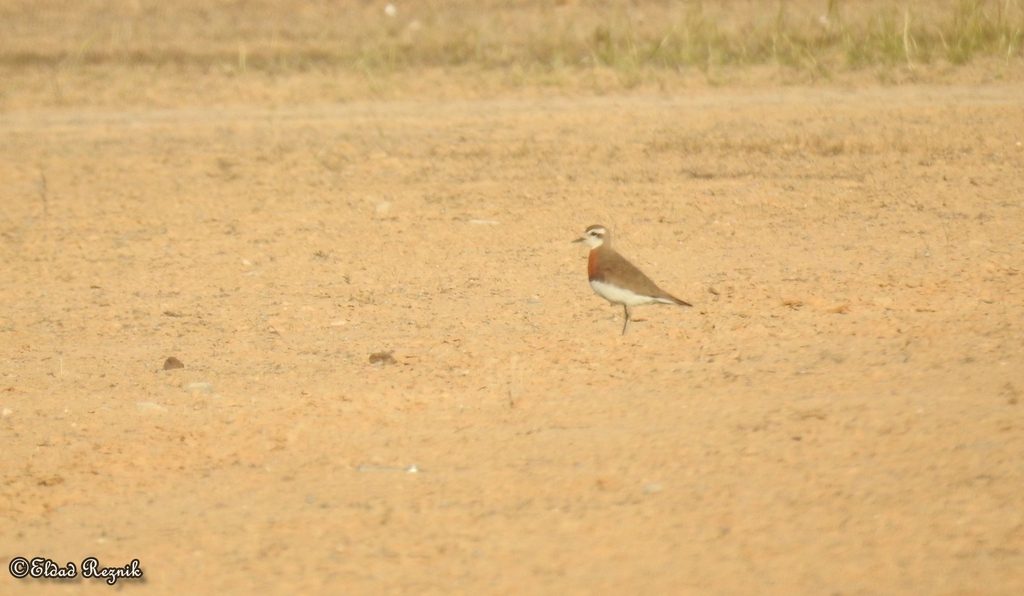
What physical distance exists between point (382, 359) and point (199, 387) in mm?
962

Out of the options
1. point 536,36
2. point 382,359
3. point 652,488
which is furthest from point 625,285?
point 536,36

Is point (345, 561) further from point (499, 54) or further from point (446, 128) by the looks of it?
point (499, 54)

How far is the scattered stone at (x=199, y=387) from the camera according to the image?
21.1 feet

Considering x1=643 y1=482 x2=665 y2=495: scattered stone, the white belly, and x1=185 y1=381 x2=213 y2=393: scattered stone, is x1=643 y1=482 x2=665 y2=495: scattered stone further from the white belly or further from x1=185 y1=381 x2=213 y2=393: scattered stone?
x1=185 y1=381 x2=213 y2=393: scattered stone

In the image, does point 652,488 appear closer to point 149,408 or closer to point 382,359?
point 382,359

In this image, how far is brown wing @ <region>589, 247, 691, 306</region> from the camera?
698 centimetres

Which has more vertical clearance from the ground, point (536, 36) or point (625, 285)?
point (625, 285)

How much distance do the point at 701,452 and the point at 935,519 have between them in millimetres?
1015

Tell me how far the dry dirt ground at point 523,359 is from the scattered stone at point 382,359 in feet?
0.27

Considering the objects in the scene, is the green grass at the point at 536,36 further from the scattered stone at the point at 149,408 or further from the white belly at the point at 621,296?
the scattered stone at the point at 149,408

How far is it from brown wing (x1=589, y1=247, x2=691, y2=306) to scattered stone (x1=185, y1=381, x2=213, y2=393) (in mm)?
2202

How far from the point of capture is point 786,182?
10586 millimetres

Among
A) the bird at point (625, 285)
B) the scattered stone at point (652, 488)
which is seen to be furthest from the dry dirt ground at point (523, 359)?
the bird at point (625, 285)

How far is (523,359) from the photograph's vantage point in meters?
6.62
